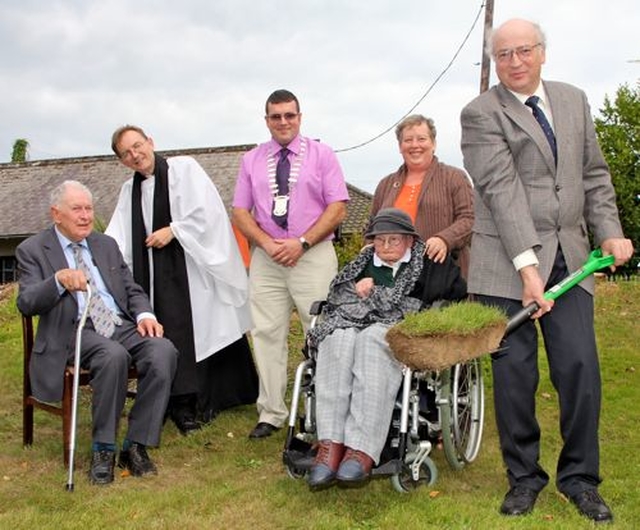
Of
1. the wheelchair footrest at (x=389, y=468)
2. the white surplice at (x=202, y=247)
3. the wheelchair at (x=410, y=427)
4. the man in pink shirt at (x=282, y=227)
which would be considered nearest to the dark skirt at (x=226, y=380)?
the white surplice at (x=202, y=247)

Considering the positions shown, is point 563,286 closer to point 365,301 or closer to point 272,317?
point 365,301

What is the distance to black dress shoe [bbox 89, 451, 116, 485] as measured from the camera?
14.1 ft

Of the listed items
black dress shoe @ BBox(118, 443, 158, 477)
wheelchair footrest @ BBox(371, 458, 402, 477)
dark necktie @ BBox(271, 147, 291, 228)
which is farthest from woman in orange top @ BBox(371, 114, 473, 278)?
black dress shoe @ BBox(118, 443, 158, 477)

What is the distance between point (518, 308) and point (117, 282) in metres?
2.35

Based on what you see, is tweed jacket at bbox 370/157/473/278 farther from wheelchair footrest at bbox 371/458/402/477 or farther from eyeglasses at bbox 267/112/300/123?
wheelchair footrest at bbox 371/458/402/477

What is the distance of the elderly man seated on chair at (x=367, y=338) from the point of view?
12.2 feet

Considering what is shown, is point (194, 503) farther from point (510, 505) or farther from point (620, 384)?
point (620, 384)

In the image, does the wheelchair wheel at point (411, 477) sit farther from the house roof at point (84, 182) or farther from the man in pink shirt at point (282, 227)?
the house roof at point (84, 182)

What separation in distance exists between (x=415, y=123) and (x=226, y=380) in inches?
87.0

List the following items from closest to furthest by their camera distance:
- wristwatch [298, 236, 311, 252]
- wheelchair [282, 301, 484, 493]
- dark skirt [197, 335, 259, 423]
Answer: wheelchair [282, 301, 484, 493] → wristwatch [298, 236, 311, 252] → dark skirt [197, 335, 259, 423]

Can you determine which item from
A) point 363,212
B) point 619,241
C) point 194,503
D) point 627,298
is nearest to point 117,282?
point 194,503

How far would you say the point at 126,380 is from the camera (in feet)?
14.8

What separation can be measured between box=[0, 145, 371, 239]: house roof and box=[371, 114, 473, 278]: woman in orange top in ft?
50.6

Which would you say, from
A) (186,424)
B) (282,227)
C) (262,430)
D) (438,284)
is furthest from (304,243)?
(186,424)
